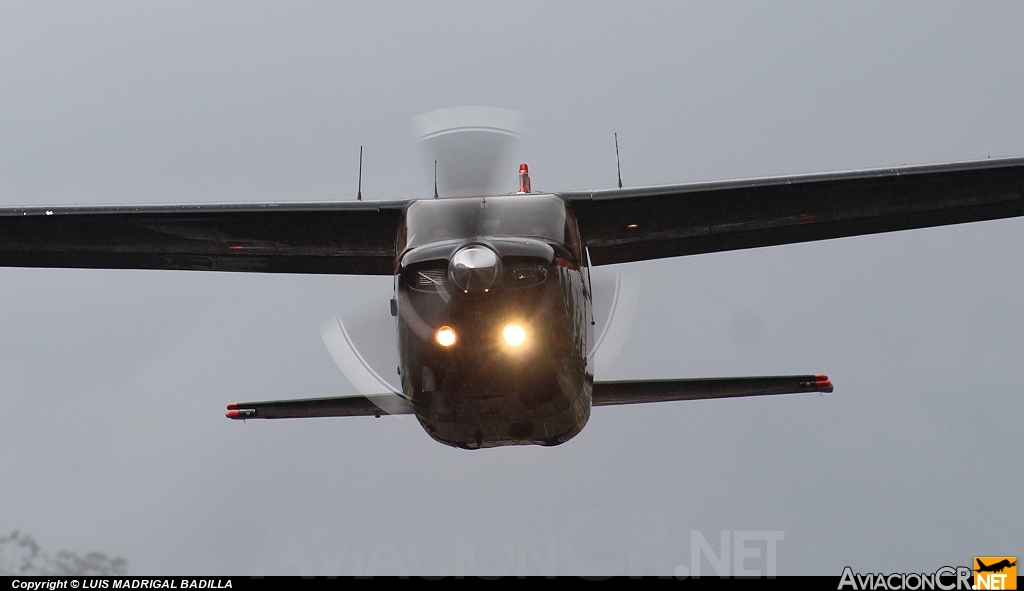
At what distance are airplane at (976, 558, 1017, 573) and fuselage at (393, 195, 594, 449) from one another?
6.69 metres

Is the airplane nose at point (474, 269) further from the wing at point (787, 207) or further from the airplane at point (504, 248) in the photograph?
the wing at point (787, 207)

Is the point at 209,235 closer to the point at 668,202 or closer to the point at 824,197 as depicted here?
the point at 668,202

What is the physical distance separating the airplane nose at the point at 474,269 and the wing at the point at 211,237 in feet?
8.00

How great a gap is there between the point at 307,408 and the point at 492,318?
3938mm

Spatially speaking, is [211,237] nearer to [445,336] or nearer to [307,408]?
[307,408]

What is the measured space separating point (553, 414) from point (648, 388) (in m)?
2.04

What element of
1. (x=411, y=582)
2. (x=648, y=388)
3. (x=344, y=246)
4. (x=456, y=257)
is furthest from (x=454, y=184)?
(x=411, y=582)

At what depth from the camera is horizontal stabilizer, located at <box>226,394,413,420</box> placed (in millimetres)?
12797

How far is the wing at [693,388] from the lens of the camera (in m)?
12.6

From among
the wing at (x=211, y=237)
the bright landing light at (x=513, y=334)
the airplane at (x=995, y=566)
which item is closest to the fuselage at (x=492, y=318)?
the bright landing light at (x=513, y=334)

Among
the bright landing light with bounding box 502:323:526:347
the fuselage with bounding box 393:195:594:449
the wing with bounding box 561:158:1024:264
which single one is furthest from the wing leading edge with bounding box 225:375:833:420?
the bright landing light with bounding box 502:323:526:347

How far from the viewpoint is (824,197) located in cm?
1263

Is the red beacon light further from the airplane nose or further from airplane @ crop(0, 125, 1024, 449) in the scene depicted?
the airplane nose

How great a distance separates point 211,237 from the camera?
43.1 ft
